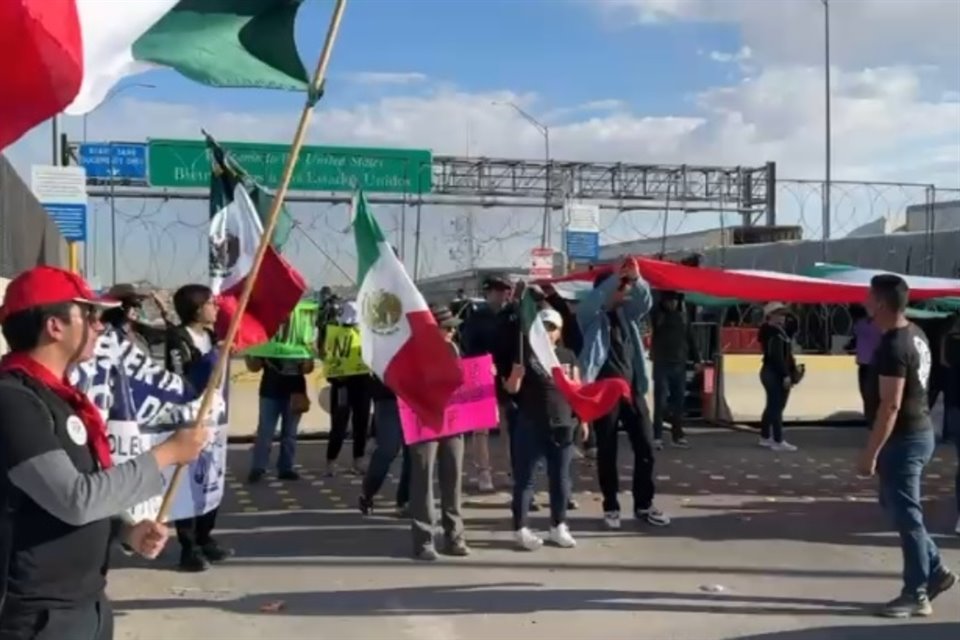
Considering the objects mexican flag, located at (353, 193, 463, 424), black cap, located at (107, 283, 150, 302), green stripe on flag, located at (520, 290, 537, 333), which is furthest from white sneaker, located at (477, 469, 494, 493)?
mexican flag, located at (353, 193, 463, 424)

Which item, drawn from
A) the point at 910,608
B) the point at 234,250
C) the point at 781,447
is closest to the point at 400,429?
the point at 234,250

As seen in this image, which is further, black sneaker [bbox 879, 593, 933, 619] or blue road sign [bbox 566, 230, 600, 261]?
blue road sign [bbox 566, 230, 600, 261]

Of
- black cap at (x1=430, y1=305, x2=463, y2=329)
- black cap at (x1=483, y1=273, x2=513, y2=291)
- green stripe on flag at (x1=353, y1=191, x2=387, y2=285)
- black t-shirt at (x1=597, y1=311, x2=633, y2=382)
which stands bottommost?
black t-shirt at (x1=597, y1=311, x2=633, y2=382)

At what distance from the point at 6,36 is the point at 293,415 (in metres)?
8.55

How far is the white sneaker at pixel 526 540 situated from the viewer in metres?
8.66

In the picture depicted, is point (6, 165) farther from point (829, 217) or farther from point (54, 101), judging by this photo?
point (829, 217)

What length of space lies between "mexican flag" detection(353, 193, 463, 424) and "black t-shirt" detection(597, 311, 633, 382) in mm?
2257

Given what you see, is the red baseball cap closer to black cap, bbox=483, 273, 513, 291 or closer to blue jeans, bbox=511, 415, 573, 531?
blue jeans, bbox=511, 415, 573, 531

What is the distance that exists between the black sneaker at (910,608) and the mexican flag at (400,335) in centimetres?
271

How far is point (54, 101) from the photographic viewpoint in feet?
11.5

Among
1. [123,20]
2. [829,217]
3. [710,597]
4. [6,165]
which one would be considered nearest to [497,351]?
[710,597]

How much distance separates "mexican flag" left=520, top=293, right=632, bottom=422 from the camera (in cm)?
888

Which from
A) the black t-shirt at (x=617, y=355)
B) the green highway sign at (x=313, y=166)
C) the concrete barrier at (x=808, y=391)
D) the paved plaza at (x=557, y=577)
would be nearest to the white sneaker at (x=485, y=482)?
the paved plaza at (x=557, y=577)

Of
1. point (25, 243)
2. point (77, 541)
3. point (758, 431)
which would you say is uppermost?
point (25, 243)
